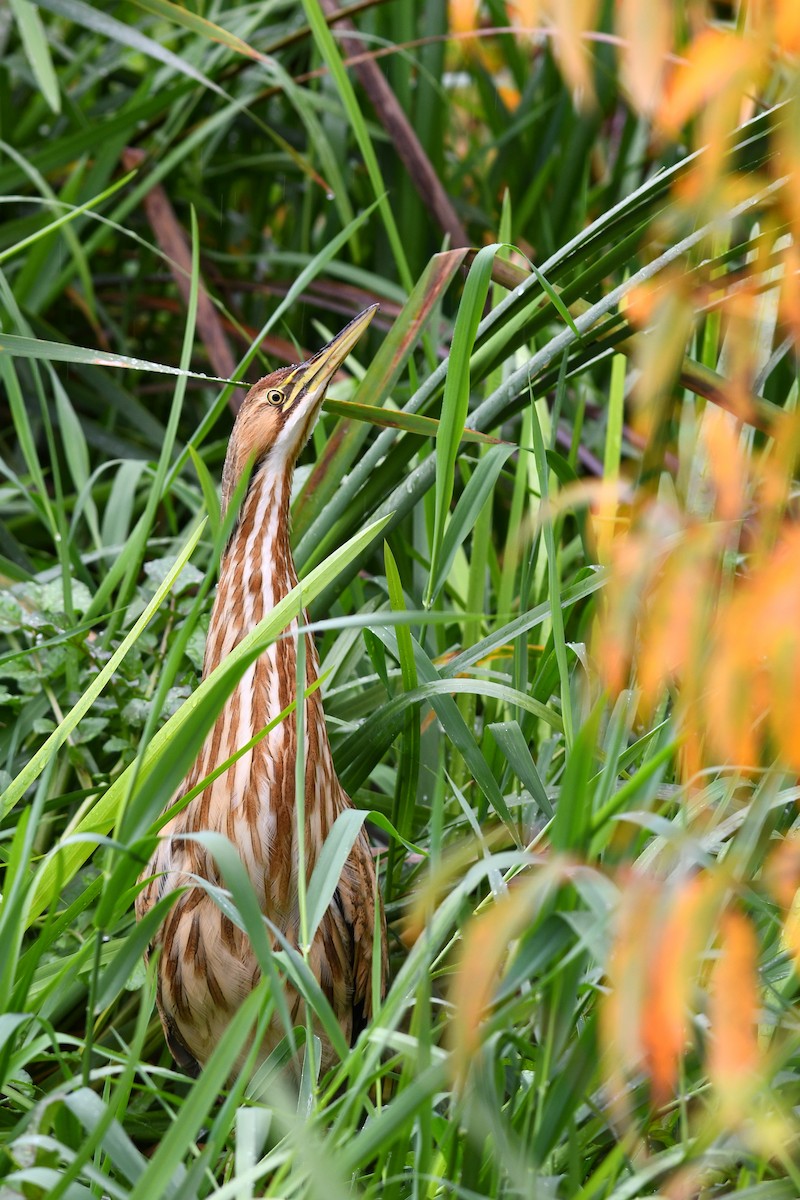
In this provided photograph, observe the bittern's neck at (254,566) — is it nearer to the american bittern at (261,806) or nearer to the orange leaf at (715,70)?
the american bittern at (261,806)

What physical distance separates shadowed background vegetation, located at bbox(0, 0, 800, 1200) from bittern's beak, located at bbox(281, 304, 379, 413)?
0.26 feet

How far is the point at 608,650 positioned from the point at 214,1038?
1.24m

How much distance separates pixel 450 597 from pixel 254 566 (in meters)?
0.71

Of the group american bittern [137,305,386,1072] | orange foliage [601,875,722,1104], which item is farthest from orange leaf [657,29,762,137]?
american bittern [137,305,386,1072]

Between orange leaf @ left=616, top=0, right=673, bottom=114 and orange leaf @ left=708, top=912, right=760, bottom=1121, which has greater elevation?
orange leaf @ left=616, top=0, right=673, bottom=114

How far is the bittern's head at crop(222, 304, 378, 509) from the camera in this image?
81.1 inches

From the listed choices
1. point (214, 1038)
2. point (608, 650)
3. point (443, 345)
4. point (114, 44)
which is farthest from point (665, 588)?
point (114, 44)

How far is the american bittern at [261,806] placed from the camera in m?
1.88


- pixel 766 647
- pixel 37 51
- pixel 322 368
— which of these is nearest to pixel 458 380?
pixel 322 368

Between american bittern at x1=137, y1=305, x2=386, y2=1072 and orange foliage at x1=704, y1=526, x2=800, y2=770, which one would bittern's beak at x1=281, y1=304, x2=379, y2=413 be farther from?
orange foliage at x1=704, y1=526, x2=800, y2=770

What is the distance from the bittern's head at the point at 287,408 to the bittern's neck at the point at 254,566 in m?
0.03

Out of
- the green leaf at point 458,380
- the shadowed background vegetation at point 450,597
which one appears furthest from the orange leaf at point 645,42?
the green leaf at point 458,380

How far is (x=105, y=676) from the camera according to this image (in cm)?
166

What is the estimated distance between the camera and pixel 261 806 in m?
1.90
